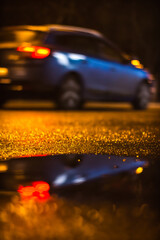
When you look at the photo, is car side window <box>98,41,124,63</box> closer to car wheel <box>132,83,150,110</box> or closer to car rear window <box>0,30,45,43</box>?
car wheel <box>132,83,150,110</box>

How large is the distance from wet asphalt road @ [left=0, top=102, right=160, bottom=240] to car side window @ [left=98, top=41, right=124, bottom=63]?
198 inches

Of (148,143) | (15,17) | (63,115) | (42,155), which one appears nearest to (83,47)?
(63,115)

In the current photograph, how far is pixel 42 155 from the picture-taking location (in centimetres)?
628

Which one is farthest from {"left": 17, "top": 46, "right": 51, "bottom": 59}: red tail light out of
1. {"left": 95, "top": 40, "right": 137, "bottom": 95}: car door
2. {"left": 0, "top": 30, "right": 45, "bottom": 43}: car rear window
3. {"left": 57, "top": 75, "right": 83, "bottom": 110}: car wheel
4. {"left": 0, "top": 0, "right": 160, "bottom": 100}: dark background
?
{"left": 0, "top": 0, "right": 160, "bottom": 100}: dark background

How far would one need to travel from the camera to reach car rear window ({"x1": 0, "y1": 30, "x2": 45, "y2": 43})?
12.7 m

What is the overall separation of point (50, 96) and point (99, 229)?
9910 mm

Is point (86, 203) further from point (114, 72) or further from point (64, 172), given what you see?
point (114, 72)

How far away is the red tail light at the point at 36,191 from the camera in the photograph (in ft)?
13.4

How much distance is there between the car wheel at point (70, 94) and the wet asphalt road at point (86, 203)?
3778 millimetres

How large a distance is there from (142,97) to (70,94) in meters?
2.93

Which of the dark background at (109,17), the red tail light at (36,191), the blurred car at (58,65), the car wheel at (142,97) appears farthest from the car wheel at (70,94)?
the dark background at (109,17)

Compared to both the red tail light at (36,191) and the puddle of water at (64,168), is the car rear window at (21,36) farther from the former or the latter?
the red tail light at (36,191)

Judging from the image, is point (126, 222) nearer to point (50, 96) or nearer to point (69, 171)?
point (69, 171)

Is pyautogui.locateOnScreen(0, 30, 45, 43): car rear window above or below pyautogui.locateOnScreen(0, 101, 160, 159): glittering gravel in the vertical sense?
above
